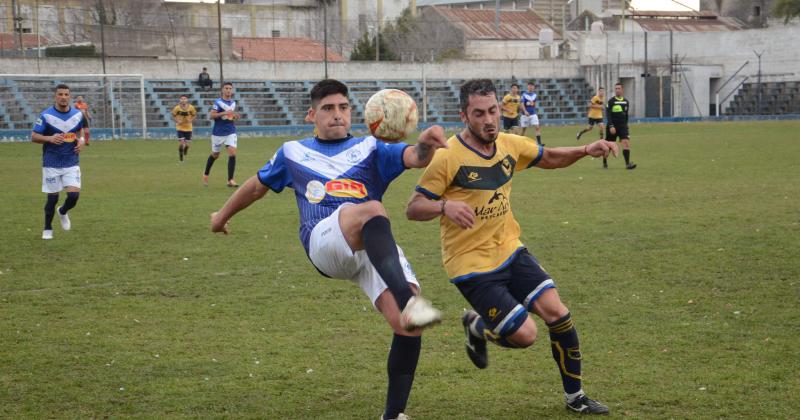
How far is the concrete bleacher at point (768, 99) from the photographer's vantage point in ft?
161

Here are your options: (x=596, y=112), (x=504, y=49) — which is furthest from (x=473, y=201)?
(x=504, y=49)

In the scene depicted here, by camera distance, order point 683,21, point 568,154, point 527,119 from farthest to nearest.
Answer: point 683,21
point 527,119
point 568,154

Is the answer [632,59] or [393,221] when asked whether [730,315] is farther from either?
[632,59]

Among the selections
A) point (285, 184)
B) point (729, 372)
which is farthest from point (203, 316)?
point (729, 372)

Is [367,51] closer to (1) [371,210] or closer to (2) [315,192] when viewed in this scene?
(2) [315,192]

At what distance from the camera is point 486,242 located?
217 inches

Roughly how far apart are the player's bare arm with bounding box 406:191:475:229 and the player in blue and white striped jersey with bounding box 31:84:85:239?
8.57 m

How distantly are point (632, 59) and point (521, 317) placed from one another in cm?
5062

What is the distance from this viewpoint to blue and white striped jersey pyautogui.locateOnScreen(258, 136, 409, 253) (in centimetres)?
528

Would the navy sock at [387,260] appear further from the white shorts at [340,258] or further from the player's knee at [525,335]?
the player's knee at [525,335]

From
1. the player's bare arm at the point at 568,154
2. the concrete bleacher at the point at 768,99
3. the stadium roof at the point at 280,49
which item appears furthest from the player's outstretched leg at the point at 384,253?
the concrete bleacher at the point at 768,99

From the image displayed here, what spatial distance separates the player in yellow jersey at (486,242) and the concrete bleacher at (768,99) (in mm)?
47320

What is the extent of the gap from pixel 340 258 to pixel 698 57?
54.3 m

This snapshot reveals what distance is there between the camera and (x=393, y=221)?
45.6 feet
